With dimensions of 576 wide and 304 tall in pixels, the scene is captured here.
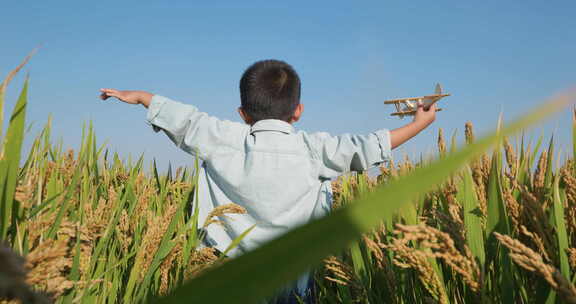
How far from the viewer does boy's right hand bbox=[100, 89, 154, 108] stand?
8.91ft

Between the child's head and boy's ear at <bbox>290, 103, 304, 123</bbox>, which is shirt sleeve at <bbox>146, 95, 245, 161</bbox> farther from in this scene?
boy's ear at <bbox>290, 103, 304, 123</bbox>

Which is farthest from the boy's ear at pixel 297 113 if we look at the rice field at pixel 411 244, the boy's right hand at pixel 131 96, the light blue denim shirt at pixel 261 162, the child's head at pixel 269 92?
the rice field at pixel 411 244

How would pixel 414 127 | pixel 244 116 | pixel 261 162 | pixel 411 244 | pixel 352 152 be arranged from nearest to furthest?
1. pixel 411 244
2. pixel 261 162
3. pixel 352 152
4. pixel 414 127
5. pixel 244 116

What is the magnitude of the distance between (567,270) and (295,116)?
2411 mm

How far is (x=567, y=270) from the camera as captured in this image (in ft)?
3.13

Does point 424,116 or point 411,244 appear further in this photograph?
point 424,116

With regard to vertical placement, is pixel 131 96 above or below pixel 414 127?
above

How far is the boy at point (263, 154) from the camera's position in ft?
8.55

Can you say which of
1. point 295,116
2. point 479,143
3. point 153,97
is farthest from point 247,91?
point 479,143

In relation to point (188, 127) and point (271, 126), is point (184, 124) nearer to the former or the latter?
point (188, 127)

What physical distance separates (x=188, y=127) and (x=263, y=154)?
1.85 feet

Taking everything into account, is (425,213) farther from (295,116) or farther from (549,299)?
(295,116)

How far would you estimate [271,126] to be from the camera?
2.75m

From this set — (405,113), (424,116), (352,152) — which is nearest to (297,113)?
(352,152)
